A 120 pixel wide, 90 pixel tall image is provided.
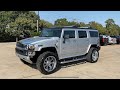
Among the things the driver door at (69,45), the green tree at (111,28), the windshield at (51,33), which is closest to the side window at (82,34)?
the driver door at (69,45)

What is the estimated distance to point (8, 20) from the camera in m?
31.4

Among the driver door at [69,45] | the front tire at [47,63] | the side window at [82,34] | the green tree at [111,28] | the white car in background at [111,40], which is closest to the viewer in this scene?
the front tire at [47,63]

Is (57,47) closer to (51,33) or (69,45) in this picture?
(69,45)

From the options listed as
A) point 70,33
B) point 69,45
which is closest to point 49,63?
point 69,45

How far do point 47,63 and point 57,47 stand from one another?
0.86 meters

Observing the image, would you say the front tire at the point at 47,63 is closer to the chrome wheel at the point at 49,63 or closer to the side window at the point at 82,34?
the chrome wheel at the point at 49,63

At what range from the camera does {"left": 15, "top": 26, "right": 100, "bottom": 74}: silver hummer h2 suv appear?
721 cm

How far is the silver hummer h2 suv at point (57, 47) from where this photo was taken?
7207 mm

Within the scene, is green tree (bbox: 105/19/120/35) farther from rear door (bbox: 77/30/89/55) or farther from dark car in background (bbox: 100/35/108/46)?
rear door (bbox: 77/30/89/55)

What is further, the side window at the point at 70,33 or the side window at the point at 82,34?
the side window at the point at 82,34

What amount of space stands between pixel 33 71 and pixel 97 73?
2.64m
